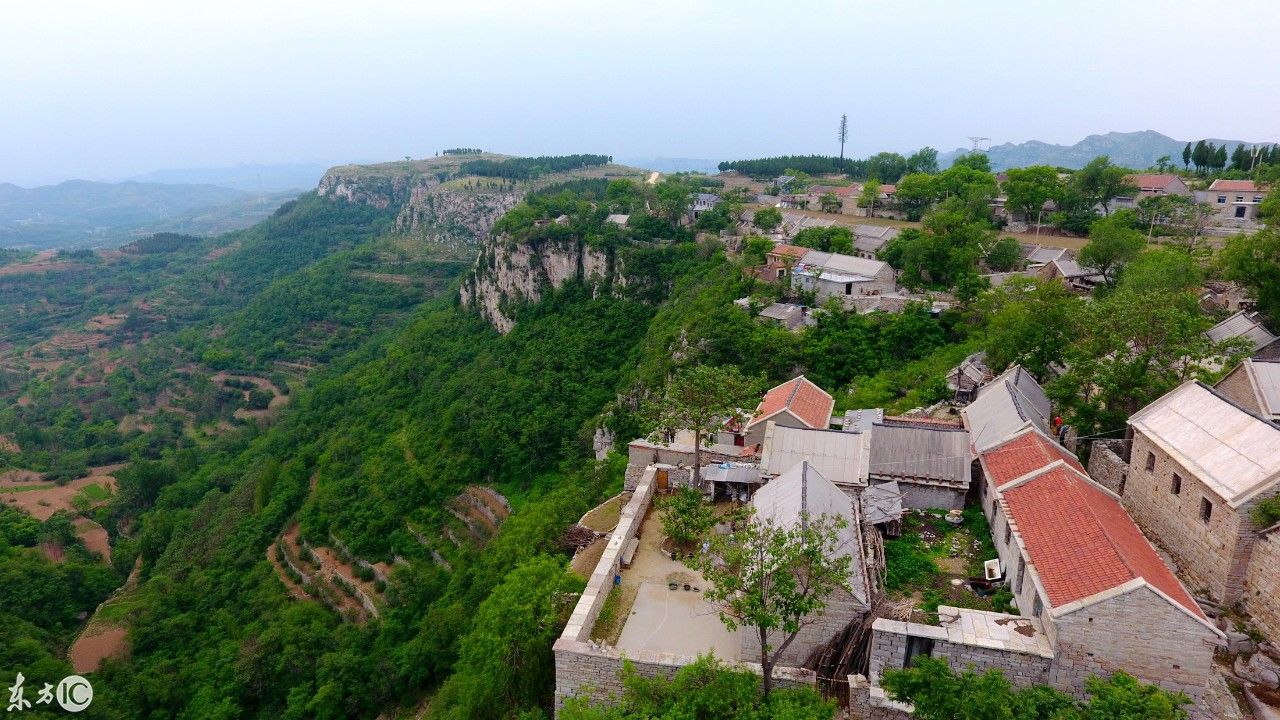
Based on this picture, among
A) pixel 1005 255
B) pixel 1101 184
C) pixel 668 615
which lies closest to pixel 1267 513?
pixel 668 615

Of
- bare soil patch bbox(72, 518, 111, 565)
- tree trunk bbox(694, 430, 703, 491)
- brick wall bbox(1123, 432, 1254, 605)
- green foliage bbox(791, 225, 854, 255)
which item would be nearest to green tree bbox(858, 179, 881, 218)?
green foliage bbox(791, 225, 854, 255)

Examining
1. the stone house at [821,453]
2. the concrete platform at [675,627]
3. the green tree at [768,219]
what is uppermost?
the green tree at [768,219]

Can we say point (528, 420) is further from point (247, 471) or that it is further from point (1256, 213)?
point (1256, 213)

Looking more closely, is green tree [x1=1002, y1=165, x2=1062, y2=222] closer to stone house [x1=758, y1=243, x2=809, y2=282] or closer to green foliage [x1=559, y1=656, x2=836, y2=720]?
stone house [x1=758, y1=243, x2=809, y2=282]

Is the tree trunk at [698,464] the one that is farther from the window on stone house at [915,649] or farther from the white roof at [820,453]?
the window on stone house at [915,649]

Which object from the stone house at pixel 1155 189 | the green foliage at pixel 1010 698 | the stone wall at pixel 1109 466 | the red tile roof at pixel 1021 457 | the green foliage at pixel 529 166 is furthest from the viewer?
the green foliage at pixel 529 166

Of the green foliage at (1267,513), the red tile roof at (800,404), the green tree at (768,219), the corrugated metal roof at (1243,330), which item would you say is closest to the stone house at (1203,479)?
the green foliage at (1267,513)

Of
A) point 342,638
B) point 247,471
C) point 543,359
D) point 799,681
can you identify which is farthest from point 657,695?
point 247,471
